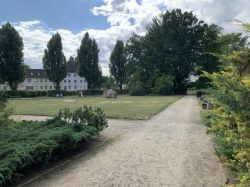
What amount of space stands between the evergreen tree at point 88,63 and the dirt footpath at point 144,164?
58.9m

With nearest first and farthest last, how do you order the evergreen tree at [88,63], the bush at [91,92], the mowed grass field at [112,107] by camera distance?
the mowed grass field at [112,107] → the bush at [91,92] → the evergreen tree at [88,63]

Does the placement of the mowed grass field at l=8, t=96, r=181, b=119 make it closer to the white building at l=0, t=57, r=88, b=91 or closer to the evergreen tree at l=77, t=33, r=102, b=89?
the evergreen tree at l=77, t=33, r=102, b=89

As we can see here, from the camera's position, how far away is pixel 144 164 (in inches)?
326

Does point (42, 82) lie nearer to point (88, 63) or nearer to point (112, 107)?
point (88, 63)

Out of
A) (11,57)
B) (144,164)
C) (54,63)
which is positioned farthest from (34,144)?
(54,63)

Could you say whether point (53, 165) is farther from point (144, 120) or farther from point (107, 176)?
point (144, 120)

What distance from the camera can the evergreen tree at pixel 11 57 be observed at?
55406mm

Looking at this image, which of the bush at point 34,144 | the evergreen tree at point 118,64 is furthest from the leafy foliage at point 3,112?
the evergreen tree at point 118,64

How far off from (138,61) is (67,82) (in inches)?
2430

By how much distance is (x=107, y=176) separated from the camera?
23.9ft

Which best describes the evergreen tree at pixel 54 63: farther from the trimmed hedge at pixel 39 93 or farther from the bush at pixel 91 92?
the bush at pixel 91 92

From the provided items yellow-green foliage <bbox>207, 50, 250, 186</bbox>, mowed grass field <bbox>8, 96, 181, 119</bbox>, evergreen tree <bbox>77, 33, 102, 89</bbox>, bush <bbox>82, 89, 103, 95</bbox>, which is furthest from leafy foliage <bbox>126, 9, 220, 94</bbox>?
yellow-green foliage <bbox>207, 50, 250, 186</bbox>

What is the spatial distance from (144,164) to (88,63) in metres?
64.4

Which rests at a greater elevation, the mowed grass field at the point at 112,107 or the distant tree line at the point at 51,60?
the distant tree line at the point at 51,60
